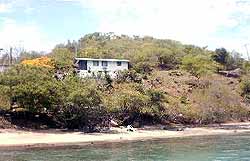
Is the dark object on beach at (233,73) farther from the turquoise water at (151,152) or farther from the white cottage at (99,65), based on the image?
the turquoise water at (151,152)

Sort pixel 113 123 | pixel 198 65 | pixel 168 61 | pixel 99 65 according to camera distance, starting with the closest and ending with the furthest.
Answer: pixel 113 123, pixel 99 65, pixel 198 65, pixel 168 61

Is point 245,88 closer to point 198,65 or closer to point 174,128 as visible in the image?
point 198,65

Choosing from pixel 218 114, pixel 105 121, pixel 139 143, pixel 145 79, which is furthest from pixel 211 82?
pixel 139 143

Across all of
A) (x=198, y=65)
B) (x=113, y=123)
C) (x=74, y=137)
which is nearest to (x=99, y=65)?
(x=198, y=65)

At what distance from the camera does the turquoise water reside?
41.1 meters

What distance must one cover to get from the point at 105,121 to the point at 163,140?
809cm

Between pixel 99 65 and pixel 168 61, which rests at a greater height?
pixel 168 61

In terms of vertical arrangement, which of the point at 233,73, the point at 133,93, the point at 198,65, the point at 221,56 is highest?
the point at 221,56

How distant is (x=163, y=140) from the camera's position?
56.7 meters

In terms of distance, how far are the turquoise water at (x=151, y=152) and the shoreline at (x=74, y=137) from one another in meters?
2.55

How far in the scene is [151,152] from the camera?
4556cm

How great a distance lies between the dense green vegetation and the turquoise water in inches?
355

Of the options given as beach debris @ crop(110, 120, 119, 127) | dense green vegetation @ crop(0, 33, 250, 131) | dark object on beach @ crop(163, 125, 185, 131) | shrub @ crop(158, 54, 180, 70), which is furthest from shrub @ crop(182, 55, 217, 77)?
beach debris @ crop(110, 120, 119, 127)

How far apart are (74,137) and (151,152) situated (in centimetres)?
1108
